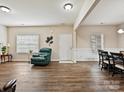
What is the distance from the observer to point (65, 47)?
382 inches

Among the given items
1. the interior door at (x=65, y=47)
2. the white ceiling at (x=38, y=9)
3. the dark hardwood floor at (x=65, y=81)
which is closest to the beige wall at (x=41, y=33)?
the interior door at (x=65, y=47)

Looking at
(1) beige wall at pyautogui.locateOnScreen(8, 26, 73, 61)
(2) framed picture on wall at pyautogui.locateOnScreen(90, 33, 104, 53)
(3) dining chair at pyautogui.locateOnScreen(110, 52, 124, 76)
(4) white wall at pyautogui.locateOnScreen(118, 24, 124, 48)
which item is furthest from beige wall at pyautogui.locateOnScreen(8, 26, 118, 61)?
(3) dining chair at pyautogui.locateOnScreen(110, 52, 124, 76)

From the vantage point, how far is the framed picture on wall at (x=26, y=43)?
982 centimetres

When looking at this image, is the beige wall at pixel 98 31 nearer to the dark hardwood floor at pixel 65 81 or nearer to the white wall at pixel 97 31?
the white wall at pixel 97 31

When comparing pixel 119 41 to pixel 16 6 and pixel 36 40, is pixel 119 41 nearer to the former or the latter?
pixel 36 40

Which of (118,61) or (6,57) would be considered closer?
(118,61)

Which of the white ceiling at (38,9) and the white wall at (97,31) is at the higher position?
the white ceiling at (38,9)

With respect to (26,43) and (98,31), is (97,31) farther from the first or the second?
(26,43)

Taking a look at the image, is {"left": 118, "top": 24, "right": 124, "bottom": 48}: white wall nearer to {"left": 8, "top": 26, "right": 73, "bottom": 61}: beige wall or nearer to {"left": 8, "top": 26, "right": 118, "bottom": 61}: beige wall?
{"left": 8, "top": 26, "right": 118, "bottom": 61}: beige wall

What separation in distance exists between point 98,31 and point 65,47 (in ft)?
8.22

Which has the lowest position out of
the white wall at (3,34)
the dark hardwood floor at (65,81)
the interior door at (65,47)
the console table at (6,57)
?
the dark hardwood floor at (65,81)

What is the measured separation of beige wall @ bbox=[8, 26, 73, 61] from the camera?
32.2ft

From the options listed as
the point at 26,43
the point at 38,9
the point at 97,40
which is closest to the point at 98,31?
the point at 97,40

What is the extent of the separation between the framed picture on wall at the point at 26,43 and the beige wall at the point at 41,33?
26 centimetres
